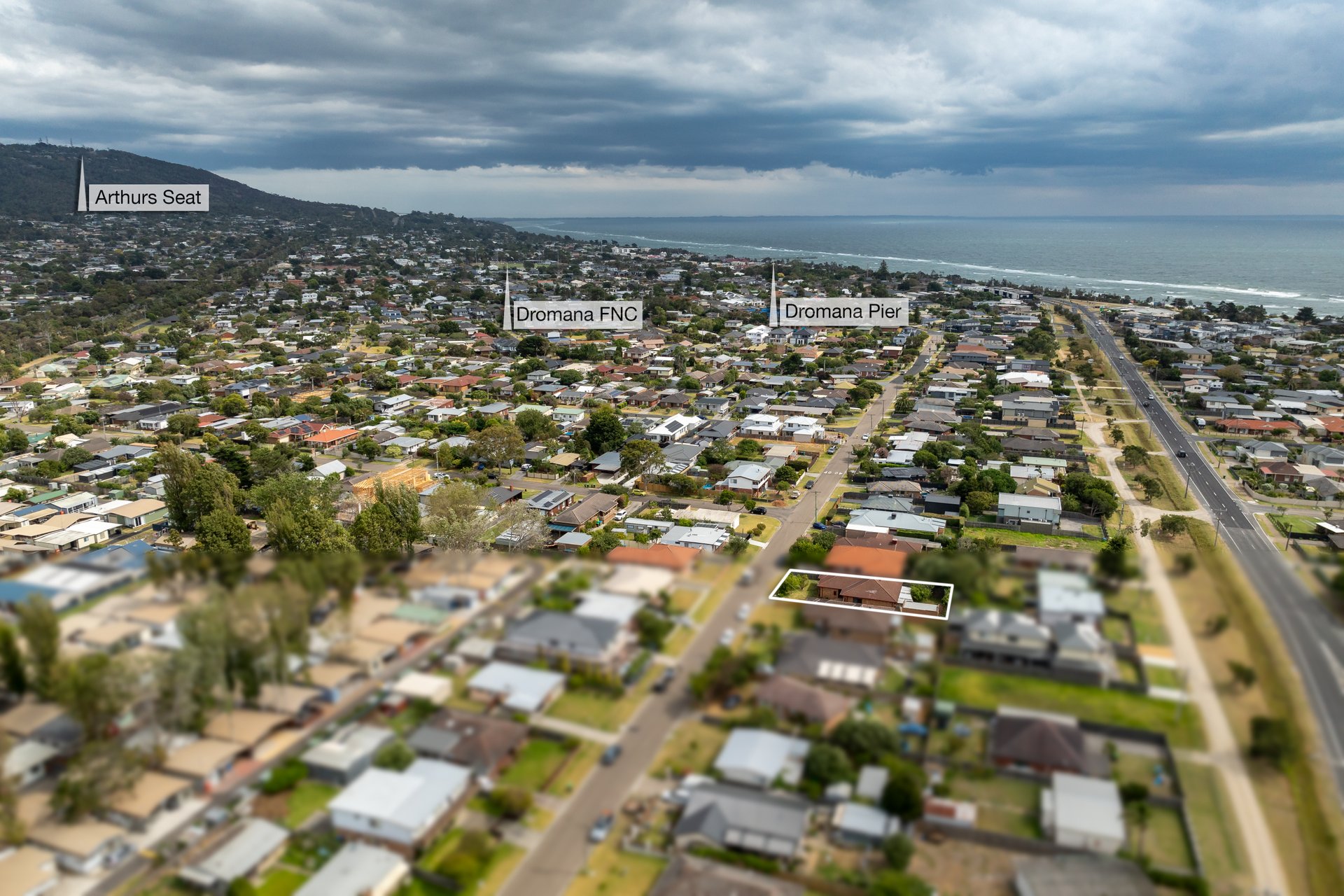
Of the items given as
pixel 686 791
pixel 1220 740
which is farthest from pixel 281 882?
pixel 1220 740

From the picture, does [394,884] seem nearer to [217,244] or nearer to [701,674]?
[701,674]

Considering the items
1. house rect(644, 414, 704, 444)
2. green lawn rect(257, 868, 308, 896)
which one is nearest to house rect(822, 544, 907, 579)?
green lawn rect(257, 868, 308, 896)

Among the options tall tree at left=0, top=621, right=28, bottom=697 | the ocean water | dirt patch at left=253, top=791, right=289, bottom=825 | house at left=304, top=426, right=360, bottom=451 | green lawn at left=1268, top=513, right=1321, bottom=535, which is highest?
the ocean water

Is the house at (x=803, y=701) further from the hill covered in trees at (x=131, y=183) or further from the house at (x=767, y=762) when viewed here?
the hill covered in trees at (x=131, y=183)

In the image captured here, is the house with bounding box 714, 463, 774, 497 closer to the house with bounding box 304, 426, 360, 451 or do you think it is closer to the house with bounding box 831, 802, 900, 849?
the house with bounding box 304, 426, 360, 451

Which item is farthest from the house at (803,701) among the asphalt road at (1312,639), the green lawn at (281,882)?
the green lawn at (281,882)

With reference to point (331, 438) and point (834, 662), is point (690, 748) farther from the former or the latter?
point (331, 438)
